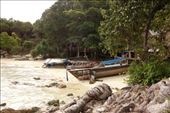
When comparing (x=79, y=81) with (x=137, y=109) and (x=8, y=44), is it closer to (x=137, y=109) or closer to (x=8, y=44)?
(x=137, y=109)

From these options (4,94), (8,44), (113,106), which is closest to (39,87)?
(4,94)

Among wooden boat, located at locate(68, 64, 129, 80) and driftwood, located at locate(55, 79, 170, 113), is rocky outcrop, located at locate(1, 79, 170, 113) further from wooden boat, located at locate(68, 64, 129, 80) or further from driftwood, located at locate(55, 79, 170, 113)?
wooden boat, located at locate(68, 64, 129, 80)

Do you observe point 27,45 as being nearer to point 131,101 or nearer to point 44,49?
point 44,49

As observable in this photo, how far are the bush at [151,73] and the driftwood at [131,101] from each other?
38 cm

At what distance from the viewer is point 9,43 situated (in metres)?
46.8

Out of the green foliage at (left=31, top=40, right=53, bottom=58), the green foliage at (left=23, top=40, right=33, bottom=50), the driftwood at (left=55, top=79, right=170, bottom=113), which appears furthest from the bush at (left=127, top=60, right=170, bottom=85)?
the green foliage at (left=23, top=40, right=33, bottom=50)

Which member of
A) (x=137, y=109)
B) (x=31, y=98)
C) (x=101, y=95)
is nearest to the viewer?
(x=137, y=109)

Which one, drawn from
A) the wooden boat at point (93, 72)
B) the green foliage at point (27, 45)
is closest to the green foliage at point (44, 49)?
the green foliage at point (27, 45)

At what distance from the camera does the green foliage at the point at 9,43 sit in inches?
1805

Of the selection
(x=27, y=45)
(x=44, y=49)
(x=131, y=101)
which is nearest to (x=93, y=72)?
(x=131, y=101)

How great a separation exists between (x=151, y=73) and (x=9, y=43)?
3969 cm

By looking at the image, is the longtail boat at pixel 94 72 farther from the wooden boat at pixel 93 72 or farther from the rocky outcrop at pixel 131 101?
the rocky outcrop at pixel 131 101

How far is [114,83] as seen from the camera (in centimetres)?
1883

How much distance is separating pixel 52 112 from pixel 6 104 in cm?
411
